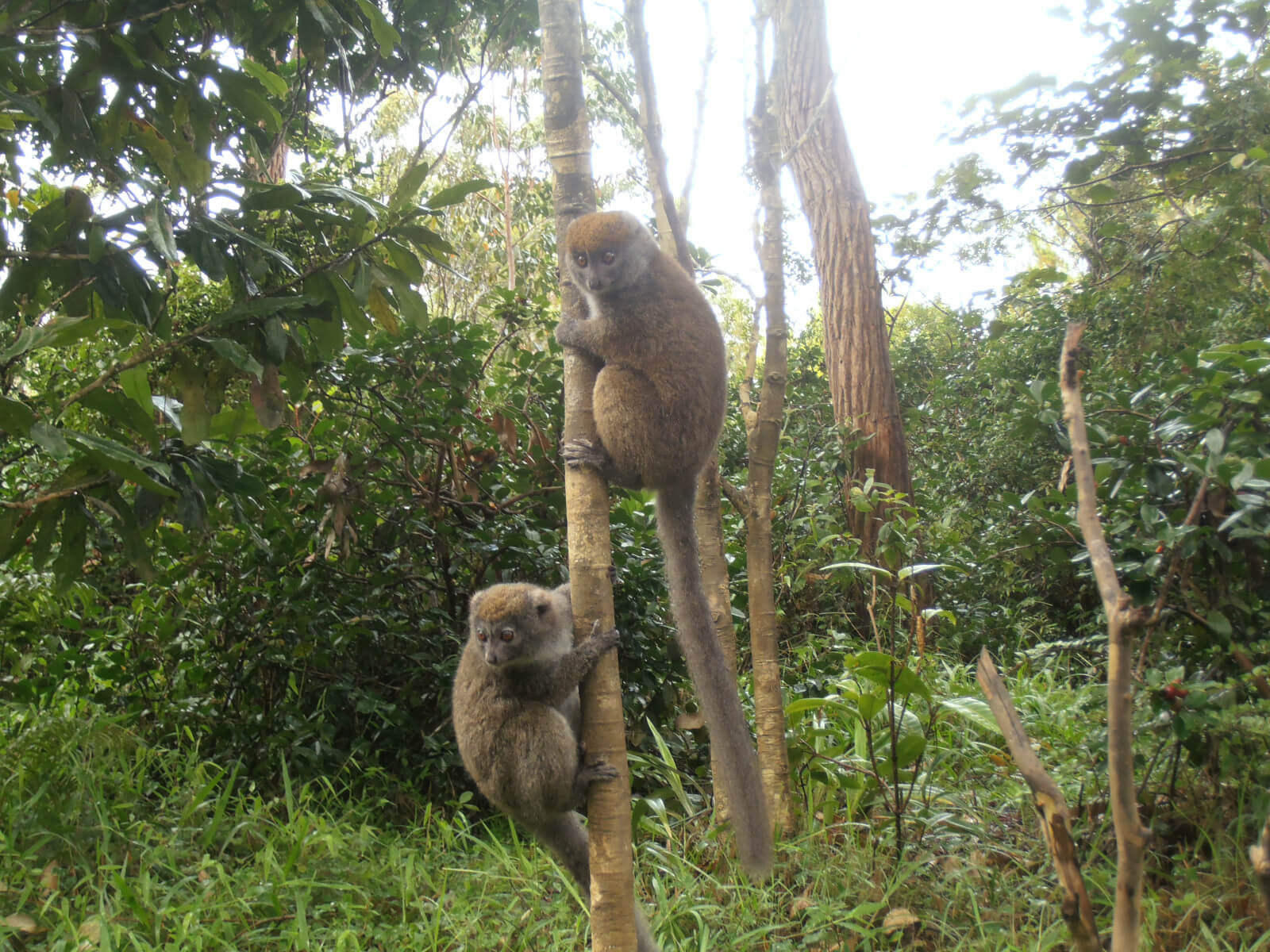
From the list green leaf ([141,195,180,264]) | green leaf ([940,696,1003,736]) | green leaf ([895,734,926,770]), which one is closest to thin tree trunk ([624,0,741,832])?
green leaf ([895,734,926,770])

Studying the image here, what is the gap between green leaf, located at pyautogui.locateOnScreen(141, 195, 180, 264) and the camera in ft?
8.54

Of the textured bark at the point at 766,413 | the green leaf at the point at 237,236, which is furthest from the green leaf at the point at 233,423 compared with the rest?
the textured bark at the point at 766,413

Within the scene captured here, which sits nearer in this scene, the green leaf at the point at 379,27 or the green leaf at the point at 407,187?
the green leaf at the point at 379,27

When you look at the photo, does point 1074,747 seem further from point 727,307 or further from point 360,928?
point 727,307

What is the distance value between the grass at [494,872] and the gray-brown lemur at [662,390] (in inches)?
34.6

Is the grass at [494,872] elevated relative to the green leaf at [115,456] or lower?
lower

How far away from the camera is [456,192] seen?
3164mm

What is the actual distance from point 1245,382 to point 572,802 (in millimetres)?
2700

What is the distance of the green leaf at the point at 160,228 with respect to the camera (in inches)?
103

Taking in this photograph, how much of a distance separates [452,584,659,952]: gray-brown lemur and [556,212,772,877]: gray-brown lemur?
1.59 feet

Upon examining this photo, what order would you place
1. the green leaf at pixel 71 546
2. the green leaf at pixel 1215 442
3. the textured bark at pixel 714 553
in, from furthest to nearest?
the textured bark at pixel 714 553, the green leaf at pixel 71 546, the green leaf at pixel 1215 442

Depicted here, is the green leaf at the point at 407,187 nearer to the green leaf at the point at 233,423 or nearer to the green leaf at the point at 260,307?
the green leaf at the point at 260,307

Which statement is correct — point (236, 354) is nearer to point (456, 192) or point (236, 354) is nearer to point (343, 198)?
point (343, 198)

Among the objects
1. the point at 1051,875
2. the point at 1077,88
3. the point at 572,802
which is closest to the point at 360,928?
the point at 572,802
